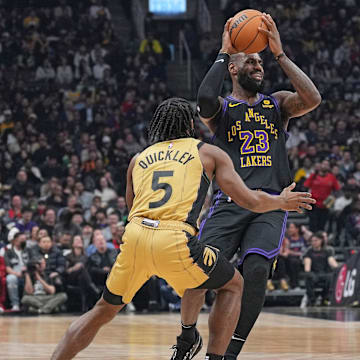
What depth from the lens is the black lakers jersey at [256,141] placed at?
589 cm

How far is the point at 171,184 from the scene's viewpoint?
4.98 m

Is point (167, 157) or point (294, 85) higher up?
point (294, 85)

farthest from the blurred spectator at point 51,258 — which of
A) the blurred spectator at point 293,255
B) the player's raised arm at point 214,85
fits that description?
the player's raised arm at point 214,85

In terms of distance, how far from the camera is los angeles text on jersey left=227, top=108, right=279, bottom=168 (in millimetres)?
5914

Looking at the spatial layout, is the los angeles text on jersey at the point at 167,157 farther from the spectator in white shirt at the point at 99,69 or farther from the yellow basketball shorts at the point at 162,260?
the spectator in white shirt at the point at 99,69

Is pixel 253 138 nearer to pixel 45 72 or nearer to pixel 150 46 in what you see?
pixel 45 72

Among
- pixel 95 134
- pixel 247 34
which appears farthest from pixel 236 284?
pixel 95 134

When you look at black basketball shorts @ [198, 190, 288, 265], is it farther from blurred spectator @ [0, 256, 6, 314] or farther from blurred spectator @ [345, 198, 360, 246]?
blurred spectator @ [345, 198, 360, 246]

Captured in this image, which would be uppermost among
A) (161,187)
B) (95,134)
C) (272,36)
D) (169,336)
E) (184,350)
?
(272,36)

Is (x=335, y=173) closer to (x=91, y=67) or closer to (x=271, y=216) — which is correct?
(x=91, y=67)

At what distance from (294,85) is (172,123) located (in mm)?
1131

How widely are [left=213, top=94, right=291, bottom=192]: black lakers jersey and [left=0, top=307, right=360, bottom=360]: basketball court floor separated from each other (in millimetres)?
1609

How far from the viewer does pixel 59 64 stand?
73.4 ft

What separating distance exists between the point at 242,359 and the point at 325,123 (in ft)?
49.1
